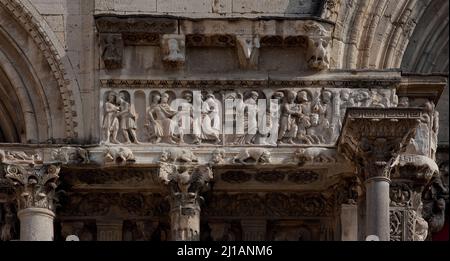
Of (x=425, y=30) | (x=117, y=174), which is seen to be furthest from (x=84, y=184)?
(x=425, y=30)

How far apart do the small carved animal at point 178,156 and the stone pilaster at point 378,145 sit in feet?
5.91

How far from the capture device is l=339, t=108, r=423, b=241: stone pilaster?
110 feet

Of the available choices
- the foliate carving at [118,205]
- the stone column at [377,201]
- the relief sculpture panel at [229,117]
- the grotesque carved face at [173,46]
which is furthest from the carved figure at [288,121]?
the foliate carving at [118,205]

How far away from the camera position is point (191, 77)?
113 ft

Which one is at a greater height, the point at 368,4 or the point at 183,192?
the point at 368,4

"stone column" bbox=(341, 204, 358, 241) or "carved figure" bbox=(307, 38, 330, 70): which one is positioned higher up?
"carved figure" bbox=(307, 38, 330, 70)

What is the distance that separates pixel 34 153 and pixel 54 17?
5.88 feet

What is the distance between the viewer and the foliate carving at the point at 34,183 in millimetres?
34156

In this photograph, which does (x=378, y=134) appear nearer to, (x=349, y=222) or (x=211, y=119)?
(x=349, y=222)

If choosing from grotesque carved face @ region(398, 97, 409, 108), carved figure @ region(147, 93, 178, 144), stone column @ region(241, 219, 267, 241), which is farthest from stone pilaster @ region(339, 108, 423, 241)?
carved figure @ region(147, 93, 178, 144)

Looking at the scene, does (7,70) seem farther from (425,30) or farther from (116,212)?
(425,30)

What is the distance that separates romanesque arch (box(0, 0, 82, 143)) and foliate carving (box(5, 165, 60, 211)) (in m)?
0.58

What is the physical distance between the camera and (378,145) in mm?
33656

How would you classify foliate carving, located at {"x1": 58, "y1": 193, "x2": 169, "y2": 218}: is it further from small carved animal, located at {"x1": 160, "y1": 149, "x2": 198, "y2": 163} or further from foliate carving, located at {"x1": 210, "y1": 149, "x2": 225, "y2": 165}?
foliate carving, located at {"x1": 210, "y1": 149, "x2": 225, "y2": 165}
